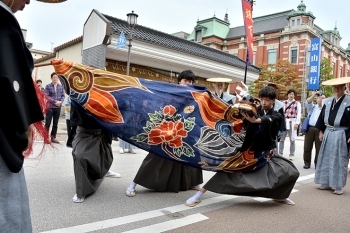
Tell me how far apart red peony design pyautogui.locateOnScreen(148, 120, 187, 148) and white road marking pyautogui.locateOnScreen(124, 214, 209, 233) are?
87cm

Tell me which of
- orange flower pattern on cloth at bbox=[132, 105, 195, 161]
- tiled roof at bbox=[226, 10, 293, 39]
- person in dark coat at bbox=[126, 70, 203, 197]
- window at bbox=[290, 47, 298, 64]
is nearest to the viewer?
orange flower pattern on cloth at bbox=[132, 105, 195, 161]

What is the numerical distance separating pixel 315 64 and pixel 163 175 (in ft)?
74.0

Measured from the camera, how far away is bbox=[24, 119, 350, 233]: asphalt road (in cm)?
306

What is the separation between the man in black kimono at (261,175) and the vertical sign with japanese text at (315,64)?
2109 centimetres

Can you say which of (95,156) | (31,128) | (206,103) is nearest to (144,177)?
(95,156)

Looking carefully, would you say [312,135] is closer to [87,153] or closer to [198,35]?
[87,153]

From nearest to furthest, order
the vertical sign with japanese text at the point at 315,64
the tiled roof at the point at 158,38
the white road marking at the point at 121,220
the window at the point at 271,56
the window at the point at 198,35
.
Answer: the white road marking at the point at 121,220
the tiled roof at the point at 158,38
the vertical sign with japanese text at the point at 315,64
the window at the point at 271,56
the window at the point at 198,35

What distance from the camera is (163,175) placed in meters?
4.18

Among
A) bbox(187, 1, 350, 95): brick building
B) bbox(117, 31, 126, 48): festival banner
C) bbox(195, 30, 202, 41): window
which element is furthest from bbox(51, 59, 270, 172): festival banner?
bbox(195, 30, 202, 41): window

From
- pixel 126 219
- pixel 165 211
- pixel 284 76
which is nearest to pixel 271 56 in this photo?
pixel 284 76

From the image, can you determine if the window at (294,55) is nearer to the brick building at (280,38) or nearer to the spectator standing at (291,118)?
the brick building at (280,38)

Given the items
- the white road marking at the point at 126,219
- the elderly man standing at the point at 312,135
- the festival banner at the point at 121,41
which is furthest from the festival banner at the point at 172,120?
the festival banner at the point at 121,41

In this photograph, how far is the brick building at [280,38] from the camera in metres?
33.8

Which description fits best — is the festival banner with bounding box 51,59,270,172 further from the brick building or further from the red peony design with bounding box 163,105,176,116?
the brick building
